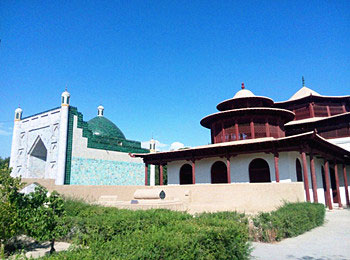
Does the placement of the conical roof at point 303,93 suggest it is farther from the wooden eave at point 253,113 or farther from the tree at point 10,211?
the tree at point 10,211

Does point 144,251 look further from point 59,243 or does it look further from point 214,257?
point 59,243

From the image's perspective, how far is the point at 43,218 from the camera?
20.7 feet

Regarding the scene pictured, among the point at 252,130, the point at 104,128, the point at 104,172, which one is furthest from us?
the point at 104,128

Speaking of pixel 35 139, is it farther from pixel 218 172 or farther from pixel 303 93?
pixel 303 93

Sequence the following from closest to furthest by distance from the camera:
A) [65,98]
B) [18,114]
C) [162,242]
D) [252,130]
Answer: [162,242], [252,130], [65,98], [18,114]

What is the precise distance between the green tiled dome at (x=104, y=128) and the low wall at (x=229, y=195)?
1465 centimetres

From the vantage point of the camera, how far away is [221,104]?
23.1 meters

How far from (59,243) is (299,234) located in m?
7.89

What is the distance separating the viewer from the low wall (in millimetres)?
13328

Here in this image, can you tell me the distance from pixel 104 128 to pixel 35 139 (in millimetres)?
7851

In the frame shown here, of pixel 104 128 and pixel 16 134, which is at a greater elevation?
pixel 104 128

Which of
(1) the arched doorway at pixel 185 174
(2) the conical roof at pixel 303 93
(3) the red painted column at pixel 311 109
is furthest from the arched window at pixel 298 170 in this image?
(2) the conical roof at pixel 303 93

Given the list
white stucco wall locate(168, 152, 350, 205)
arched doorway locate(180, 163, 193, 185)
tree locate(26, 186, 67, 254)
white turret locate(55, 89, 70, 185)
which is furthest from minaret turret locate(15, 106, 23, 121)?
tree locate(26, 186, 67, 254)

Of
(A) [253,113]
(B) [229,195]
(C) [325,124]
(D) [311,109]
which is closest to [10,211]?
(B) [229,195]
